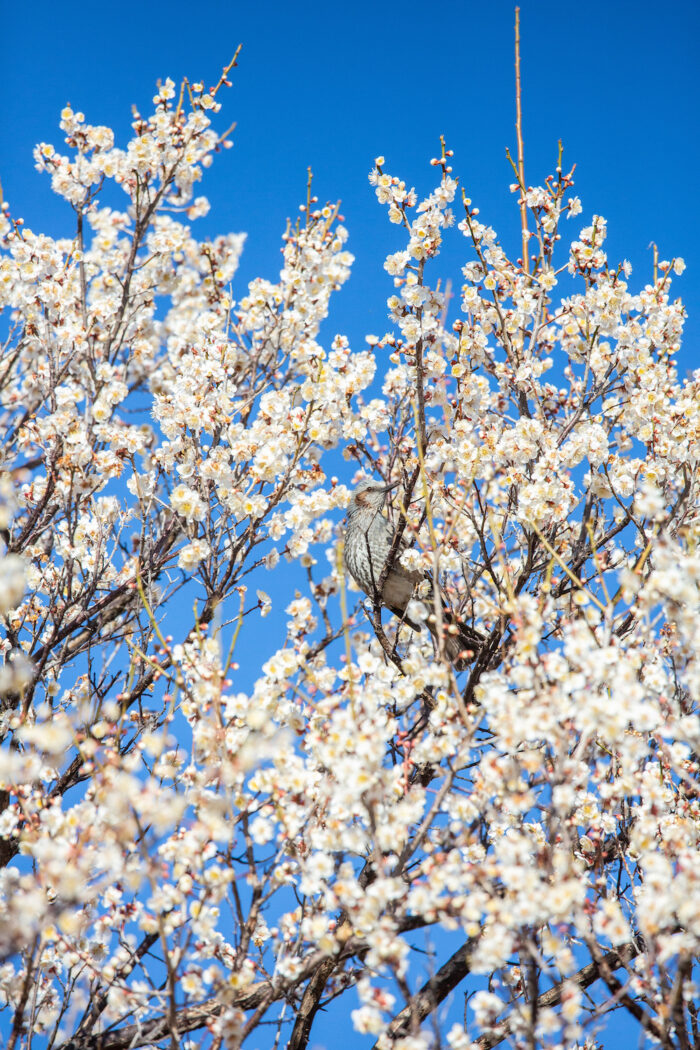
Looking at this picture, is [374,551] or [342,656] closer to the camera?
[342,656]

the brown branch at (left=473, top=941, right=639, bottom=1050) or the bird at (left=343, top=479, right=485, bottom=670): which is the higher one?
the bird at (left=343, top=479, right=485, bottom=670)

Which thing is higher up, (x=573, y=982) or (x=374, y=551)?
(x=374, y=551)

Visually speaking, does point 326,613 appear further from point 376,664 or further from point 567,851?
point 567,851

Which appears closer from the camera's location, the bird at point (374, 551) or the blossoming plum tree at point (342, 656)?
the blossoming plum tree at point (342, 656)

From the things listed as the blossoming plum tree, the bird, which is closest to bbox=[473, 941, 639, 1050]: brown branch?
the blossoming plum tree

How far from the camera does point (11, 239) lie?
539cm

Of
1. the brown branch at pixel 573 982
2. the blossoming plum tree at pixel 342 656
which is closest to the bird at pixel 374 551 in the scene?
the blossoming plum tree at pixel 342 656

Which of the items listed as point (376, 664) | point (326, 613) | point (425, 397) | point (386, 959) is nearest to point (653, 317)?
point (425, 397)

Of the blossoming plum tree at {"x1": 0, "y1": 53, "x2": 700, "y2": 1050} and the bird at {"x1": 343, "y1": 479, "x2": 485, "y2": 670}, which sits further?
the bird at {"x1": 343, "y1": 479, "x2": 485, "y2": 670}

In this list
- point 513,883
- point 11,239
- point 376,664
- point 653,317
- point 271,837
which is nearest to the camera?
point 513,883

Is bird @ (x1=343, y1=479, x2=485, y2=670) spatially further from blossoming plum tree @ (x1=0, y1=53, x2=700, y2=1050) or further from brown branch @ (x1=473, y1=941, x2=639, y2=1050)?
brown branch @ (x1=473, y1=941, x2=639, y2=1050)

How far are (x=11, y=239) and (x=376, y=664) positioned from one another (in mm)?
3802

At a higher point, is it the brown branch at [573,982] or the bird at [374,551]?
the bird at [374,551]

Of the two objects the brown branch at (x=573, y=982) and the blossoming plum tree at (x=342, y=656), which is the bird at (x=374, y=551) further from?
the brown branch at (x=573, y=982)
